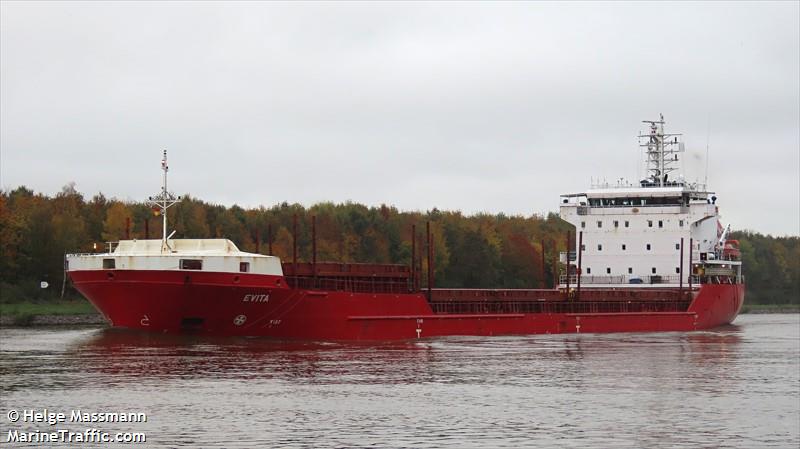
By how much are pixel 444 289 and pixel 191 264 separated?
13510 mm

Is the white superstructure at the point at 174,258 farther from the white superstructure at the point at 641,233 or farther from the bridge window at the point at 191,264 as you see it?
the white superstructure at the point at 641,233

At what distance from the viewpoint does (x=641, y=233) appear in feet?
196

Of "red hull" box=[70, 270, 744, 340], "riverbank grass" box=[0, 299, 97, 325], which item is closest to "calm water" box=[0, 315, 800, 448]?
"red hull" box=[70, 270, 744, 340]

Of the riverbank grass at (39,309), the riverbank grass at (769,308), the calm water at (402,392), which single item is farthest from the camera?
the riverbank grass at (769,308)

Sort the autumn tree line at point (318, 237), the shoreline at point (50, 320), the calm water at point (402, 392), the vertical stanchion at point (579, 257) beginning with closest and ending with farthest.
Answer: the calm water at point (402, 392) < the vertical stanchion at point (579, 257) < the shoreline at point (50, 320) < the autumn tree line at point (318, 237)

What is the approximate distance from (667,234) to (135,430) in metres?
41.9

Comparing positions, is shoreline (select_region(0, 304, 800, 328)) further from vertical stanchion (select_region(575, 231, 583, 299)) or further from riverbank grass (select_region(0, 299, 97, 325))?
vertical stanchion (select_region(575, 231, 583, 299))

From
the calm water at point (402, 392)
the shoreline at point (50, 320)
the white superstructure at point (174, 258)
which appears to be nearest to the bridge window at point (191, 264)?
the white superstructure at point (174, 258)

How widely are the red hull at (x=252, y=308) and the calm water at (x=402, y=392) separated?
2.58 feet

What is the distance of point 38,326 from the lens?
5506cm

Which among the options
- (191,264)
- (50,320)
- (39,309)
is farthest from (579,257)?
(39,309)

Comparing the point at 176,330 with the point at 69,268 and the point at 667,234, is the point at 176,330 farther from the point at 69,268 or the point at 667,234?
the point at 667,234

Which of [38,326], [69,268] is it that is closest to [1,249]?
[38,326]

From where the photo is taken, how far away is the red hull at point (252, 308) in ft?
124
